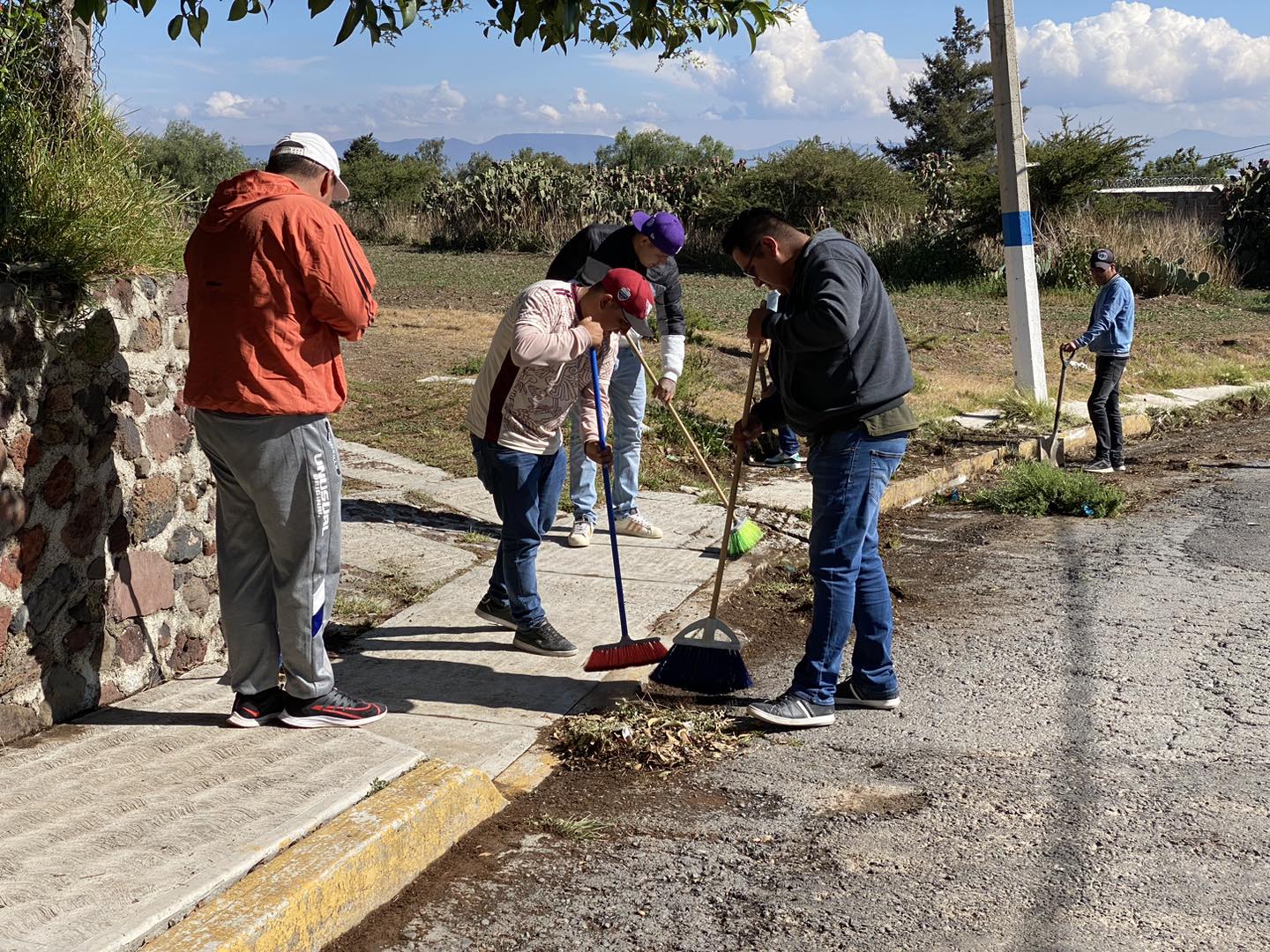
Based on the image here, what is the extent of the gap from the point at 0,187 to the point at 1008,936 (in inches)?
155

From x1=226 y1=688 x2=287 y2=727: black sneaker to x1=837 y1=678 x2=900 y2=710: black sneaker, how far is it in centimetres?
222

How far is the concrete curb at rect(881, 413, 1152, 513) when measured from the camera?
30.8 feet

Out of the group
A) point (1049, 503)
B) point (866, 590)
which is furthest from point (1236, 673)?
point (1049, 503)

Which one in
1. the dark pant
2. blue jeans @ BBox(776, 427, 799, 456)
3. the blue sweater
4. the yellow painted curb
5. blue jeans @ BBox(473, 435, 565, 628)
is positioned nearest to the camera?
the yellow painted curb

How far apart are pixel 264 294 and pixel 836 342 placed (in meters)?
1.97

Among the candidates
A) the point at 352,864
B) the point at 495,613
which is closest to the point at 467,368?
the point at 495,613

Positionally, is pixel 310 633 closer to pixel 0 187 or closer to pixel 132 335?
pixel 132 335

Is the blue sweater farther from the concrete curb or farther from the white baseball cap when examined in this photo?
the white baseball cap

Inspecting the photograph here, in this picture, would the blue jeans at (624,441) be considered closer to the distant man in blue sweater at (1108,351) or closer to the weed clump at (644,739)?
the weed clump at (644,739)

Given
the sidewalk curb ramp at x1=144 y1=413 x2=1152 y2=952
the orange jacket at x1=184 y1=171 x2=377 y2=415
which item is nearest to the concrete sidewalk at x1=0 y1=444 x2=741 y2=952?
the sidewalk curb ramp at x1=144 y1=413 x2=1152 y2=952

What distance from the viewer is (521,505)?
537 cm

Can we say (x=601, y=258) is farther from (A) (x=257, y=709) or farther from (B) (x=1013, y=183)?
(B) (x=1013, y=183)

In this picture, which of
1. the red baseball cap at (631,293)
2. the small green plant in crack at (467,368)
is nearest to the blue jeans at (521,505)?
the red baseball cap at (631,293)

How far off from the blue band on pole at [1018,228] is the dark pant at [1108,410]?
191cm
